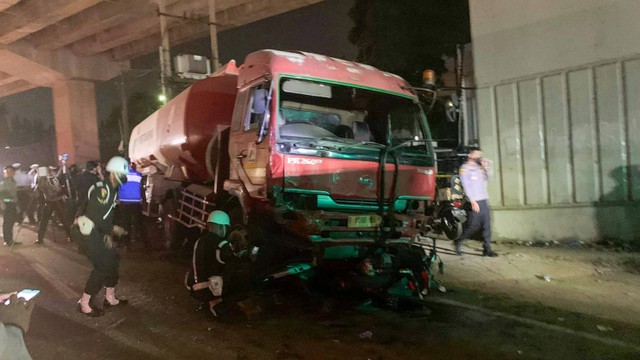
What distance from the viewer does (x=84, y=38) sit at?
21750 millimetres

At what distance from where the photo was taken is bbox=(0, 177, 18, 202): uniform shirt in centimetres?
1056

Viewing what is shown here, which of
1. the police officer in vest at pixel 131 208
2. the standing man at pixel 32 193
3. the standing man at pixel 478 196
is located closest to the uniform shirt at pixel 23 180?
the standing man at pixel 32 193

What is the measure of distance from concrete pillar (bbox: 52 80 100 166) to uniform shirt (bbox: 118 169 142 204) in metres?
14.7

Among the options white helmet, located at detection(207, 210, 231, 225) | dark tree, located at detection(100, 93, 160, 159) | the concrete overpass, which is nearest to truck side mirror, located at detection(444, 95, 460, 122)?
white helmet, located at detection(207, 210, 231, 225)

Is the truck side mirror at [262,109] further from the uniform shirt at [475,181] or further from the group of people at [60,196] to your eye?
the group of people at [60,196]

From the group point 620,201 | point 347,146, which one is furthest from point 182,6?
point 620,201

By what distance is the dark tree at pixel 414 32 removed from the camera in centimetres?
1542

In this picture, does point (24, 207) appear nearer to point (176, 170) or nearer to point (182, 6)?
point (176, 170)

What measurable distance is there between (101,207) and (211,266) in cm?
155

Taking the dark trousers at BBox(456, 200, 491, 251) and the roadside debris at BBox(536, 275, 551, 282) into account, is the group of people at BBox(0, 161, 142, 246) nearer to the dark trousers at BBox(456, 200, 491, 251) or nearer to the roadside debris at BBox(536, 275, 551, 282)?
the dark trousers at BBox(456, 200, 491, 251)

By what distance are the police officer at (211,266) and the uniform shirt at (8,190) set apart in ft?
25.4

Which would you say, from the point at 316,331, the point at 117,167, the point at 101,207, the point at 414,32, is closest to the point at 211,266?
the point at 316,331

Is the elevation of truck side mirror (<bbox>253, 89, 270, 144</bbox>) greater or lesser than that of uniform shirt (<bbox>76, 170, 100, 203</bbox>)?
→ greater

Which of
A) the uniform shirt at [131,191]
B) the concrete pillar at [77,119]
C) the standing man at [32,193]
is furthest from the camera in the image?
the concrete pillar at [77,119]
